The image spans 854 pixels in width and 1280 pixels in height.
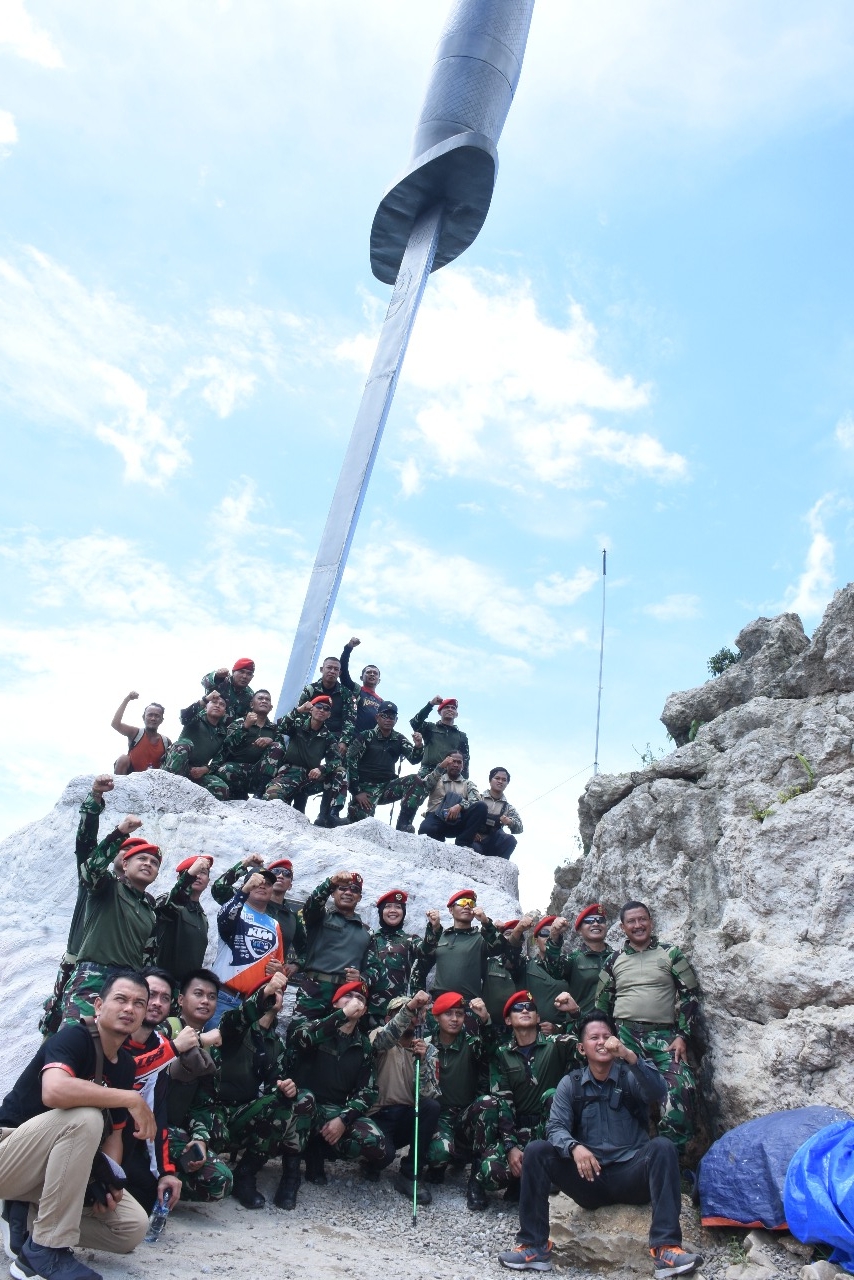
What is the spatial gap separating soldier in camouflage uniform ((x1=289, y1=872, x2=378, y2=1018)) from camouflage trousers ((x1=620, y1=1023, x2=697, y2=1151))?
5.81 feet

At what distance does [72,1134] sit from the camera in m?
3.63

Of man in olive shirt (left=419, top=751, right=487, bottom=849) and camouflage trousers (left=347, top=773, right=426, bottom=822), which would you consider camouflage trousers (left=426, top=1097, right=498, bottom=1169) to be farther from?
camouflage trousers (left=347, top=773, right=426, bottom=822)

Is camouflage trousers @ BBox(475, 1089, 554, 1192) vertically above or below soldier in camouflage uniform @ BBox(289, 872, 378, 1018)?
below

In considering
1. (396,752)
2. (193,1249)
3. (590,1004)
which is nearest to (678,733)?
(396,752)

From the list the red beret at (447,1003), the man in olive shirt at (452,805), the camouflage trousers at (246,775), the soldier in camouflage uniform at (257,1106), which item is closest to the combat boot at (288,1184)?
the soldier in camouflage uniform at (257,1106)

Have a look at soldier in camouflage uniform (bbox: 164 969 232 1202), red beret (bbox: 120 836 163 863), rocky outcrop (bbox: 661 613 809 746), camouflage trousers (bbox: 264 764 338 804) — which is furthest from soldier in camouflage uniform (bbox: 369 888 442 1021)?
rocky outcrop (bbox: 661 613 809 746)

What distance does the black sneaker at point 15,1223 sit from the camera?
3.59 metres

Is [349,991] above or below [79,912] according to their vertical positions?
below

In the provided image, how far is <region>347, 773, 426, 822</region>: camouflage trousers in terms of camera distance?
9.54 metres

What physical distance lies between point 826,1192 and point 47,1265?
10.9 ft

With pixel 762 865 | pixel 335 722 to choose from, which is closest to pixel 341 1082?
pixel 762 865

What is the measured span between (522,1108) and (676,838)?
2582 millimetres

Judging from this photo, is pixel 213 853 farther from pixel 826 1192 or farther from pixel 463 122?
pixel 463 122

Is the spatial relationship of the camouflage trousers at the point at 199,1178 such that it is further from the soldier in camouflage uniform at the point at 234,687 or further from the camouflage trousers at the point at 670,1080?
the soldier in camouflage uniform at the point at 234,687
